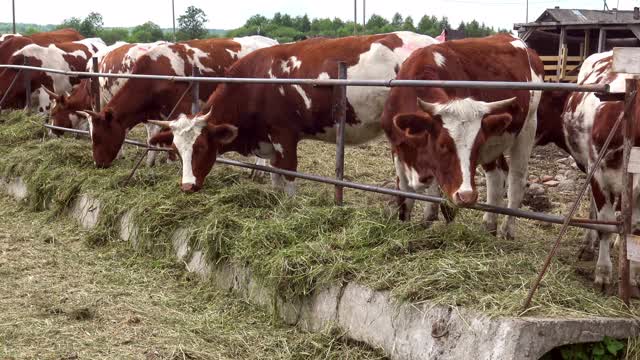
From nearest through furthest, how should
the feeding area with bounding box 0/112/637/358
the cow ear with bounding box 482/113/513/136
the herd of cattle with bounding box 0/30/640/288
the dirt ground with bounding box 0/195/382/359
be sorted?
the feeding area with bounding box 0/112/637/358 → the dirt ground with bounding box 0/195/382/359 → the cow ear with bounding box 482/113/513/136 → the herd of cattle with bounding box 0/30/640/288

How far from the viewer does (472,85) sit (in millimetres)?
4656

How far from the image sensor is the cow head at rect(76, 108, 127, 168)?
9.12 m

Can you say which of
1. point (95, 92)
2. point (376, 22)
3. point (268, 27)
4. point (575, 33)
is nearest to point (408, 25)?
point (376, 22)

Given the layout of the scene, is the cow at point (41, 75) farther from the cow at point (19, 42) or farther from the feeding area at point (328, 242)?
the feeding area at point (328, 242)

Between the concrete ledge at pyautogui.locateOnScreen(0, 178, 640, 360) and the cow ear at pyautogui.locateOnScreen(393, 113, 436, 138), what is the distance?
45.9 inches

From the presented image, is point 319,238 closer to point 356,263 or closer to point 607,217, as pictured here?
point 356,263

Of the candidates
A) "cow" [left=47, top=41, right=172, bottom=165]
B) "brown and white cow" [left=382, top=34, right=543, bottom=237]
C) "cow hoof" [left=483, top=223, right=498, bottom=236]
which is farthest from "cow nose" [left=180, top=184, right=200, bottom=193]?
"cow" [left=47, top=41, right=172, bottom=165]

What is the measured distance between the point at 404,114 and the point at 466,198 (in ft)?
2.37

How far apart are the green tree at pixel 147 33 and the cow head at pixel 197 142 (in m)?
65.5

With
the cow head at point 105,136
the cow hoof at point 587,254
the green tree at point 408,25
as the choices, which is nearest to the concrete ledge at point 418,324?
the cow hoof at point 587,254

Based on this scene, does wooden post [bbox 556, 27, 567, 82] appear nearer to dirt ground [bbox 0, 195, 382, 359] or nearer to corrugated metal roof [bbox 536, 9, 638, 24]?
corrugated metal roof [bbox 536, 9, 638, 24]

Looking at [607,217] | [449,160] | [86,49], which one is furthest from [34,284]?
[86,49]

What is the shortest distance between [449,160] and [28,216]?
17.3 ft

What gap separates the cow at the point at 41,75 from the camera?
1318cm
